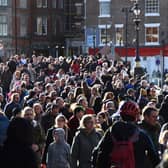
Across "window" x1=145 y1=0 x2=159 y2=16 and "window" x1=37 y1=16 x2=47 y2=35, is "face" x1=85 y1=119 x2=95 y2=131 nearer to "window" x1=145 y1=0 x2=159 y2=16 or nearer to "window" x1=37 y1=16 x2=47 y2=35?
"window" x1=145 y1=0 x2=159 y2=16

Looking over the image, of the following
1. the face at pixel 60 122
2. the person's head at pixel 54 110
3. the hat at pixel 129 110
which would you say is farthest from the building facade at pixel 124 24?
the hat at pixel 129 110

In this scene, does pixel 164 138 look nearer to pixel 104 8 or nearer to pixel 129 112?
pixel 129 112

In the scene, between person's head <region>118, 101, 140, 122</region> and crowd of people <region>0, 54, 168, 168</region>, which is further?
person's head <region>118, 101, 140, 122</region>

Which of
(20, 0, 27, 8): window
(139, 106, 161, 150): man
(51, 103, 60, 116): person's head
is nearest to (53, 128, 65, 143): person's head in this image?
(139, 106, 161, 150): man

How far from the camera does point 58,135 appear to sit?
11992 mm

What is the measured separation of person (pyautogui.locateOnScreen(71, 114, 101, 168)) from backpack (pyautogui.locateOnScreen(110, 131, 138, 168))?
2749 mm

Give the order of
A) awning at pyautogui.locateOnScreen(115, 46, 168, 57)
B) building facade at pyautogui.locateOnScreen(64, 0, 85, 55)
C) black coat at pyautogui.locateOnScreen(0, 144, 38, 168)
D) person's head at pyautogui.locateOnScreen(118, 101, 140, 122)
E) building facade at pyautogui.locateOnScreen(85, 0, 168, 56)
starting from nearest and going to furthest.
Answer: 1. black coat at pyautogui.locateOnScreen(0, 144, 38, 168)
2. person's head at pyautogui.locateOnScreen(118, 101, 140, 122)
3. awning at pyautogui.locateOnScreen(115, 46, 168, 57)
4. building facade at pyautogui.locateOnScreen(85, 0, 168, 56)
5. building facade at pyautogui.locateOnScreen(64, 0, 85, 55)

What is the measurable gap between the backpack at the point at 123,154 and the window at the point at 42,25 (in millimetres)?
74450

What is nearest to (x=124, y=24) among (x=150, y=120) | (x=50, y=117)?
(x=50, y=117)

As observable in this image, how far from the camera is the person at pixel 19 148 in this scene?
8.00 m

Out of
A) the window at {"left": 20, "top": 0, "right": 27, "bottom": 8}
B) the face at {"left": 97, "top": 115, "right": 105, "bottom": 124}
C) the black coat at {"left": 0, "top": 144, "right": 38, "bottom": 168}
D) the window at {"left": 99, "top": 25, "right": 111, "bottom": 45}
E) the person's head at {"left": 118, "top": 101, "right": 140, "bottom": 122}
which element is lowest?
the face at {"left": 97, "top": 115, "right": 105, "bottom": 124}

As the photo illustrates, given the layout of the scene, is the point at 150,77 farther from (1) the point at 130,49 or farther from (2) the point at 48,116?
(1) the point at 130,49

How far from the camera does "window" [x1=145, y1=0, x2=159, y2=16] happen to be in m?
71.6

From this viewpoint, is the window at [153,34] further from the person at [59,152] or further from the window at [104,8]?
the person at [59,152]
